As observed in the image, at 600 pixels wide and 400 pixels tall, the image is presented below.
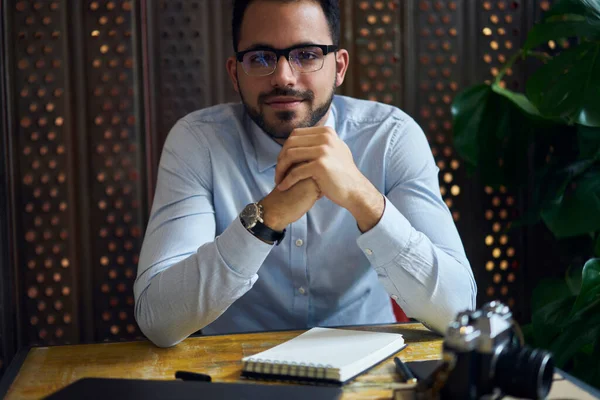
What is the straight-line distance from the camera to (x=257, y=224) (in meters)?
1.20

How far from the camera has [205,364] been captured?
100 cm

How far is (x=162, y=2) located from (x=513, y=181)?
1.19 m

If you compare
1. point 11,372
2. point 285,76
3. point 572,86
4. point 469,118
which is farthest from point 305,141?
point 469,118

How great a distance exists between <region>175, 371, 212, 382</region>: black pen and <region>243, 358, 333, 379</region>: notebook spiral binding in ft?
0.22

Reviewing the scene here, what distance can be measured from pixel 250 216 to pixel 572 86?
89cm

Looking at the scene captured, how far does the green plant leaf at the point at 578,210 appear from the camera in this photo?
175 centimetres

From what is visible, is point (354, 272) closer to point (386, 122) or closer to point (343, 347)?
point (386, 122)

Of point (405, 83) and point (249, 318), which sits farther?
point (405, 83)

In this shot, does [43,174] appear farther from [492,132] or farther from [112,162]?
[492,132]

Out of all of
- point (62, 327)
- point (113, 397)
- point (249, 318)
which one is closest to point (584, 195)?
A: point (249, 318)

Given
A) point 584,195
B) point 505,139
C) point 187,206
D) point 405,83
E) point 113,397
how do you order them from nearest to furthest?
1. point 113,397
2. point 187,206
3. point 584,195
4. point 505,139
5. point 405,83

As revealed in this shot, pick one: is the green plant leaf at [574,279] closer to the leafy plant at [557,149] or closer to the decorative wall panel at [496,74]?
the leafy plant at [557,149]

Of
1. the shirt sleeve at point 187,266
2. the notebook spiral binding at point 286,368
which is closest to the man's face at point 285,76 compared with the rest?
the shirt sleeve at point 187,266

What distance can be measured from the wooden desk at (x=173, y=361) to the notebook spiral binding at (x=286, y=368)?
0.03 m
